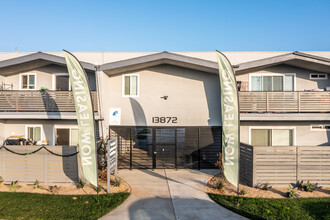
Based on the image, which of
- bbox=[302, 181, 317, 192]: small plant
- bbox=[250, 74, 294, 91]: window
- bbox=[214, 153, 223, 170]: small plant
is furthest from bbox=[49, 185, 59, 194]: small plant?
bbox=[250, 74, 294, 91]: window

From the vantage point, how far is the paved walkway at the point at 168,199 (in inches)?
277

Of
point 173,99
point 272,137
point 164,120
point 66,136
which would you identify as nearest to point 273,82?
point 272,137

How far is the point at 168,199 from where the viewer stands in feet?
27.3

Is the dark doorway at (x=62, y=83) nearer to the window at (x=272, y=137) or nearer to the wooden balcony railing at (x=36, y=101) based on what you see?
the wooden balcony railing at (x=36, y=101)

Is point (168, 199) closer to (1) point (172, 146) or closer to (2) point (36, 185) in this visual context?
(1) point (172, 146)

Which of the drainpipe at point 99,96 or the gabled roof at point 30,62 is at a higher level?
the gabled roof at point 30,62

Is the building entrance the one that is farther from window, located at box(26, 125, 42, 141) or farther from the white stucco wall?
window, located at box(26, 125, 42, 141)

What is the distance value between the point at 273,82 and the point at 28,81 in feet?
48.5

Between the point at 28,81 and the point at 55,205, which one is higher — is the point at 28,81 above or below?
above

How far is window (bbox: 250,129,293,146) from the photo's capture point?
12797 mm

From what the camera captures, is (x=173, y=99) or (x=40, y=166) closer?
(x=40, y=166)


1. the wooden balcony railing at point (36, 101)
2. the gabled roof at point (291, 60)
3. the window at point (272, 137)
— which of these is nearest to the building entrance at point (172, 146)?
the window at point (272, 137)

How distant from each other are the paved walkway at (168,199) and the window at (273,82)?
5.71 meters

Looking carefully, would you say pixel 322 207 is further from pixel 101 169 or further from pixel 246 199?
pixel 101 169
